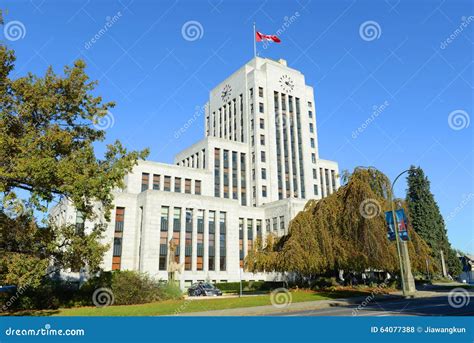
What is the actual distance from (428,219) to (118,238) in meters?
55.2

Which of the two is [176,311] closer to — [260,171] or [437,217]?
[260,171]

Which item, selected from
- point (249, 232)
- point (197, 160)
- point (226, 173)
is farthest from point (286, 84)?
point (249, 232)

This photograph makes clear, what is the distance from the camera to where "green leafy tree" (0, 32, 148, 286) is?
757 inches

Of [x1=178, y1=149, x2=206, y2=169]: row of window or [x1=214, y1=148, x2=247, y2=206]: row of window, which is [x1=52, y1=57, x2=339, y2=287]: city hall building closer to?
[x1=178, y1=149, x2=206, y2=169]: row of window

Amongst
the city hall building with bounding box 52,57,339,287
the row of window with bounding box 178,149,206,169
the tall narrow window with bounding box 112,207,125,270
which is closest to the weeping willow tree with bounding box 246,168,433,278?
the city hall building with bounding box 52,57,339,287

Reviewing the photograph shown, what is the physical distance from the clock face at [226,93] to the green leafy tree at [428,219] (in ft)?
132

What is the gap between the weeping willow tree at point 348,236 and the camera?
30.7 meters

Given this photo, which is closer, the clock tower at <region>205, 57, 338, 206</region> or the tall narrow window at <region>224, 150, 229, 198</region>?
the tall narrow window at <region>224, 150, 229, 198</region>

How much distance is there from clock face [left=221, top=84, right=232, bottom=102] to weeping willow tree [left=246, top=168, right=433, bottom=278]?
1997 inches

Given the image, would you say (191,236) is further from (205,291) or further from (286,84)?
(286,84)

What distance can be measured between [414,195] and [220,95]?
4607 cm

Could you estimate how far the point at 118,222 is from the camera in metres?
47.3

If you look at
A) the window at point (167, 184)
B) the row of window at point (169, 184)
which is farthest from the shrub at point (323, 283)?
the window at point (167, 184)

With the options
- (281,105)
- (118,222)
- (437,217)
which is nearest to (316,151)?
(281,105)
